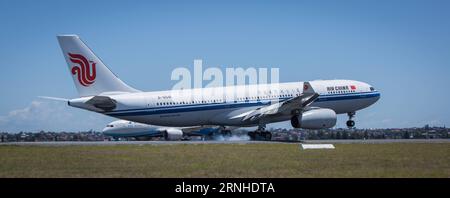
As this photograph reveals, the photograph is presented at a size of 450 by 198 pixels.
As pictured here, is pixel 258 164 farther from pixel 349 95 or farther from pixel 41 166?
pixel 349 95

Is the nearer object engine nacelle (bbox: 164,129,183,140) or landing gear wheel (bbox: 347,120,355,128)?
landing gear wheel (bbox: 347,120,355,128)

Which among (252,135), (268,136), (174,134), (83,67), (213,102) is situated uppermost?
(83,67)

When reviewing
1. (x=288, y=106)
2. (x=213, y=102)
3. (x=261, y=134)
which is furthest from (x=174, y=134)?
(x=288, y=106)

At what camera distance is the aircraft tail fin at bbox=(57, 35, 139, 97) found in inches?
2020

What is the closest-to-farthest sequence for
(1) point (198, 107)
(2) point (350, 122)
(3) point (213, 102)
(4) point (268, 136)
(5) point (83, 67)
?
(5) point (83, 67) → (4) point (268, 136) → (1) point (198, 107) → (3) point (213, 102) → (2) point (350, 122)

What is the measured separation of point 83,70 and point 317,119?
2006 cm

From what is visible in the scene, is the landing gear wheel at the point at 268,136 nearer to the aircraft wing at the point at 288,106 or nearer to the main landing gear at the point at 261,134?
the main landing gear at the point at 261,134

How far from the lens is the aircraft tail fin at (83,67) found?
51.3 meters

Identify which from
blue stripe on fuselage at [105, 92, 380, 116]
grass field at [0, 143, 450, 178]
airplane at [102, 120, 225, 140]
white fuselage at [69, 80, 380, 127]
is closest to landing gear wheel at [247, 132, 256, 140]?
white fuselage at [69, 80, 380, 127]

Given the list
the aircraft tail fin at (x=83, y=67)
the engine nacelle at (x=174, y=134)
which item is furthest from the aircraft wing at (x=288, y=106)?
the engine nacelle at (x=174, y=134)

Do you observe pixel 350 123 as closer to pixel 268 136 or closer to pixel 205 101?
pixel 268 136

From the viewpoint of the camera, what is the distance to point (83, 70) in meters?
51.5

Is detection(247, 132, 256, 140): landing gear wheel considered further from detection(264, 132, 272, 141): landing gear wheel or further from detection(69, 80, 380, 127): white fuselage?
detection(264, 132, 272, 141): landing gear wheel
